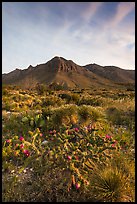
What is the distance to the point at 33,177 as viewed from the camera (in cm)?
347

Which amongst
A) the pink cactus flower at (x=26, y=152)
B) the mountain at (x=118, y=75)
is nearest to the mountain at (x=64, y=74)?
the mountain at (x=118, y=75)

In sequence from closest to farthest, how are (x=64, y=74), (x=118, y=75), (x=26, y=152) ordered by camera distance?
(x=26, y=152)
(x=64, y=74)
(x=118, y=75)

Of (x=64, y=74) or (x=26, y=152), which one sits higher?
(x=64, y=74)

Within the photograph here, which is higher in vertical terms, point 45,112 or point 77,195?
point 45,112

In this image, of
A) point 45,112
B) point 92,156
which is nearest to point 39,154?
point 92,156

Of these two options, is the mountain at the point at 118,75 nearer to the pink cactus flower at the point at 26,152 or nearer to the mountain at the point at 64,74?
the mountain at the point at 64,74

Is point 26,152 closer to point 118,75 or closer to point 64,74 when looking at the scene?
point 64,74

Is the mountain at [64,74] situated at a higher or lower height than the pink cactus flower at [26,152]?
higher

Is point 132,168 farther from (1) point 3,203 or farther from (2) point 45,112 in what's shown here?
(2) point 45,112

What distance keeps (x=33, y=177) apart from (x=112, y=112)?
16.0ft

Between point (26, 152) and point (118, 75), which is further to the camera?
point (118, 75)

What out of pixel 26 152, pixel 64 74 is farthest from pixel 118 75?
pixel 26 152

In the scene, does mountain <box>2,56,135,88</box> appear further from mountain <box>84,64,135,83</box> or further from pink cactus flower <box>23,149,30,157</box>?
pink cactus flower <box>23,149,30,157</box>

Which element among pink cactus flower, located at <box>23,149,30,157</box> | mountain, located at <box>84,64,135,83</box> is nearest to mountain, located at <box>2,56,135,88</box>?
mountain, located at <box>84,64,135,83</box>
